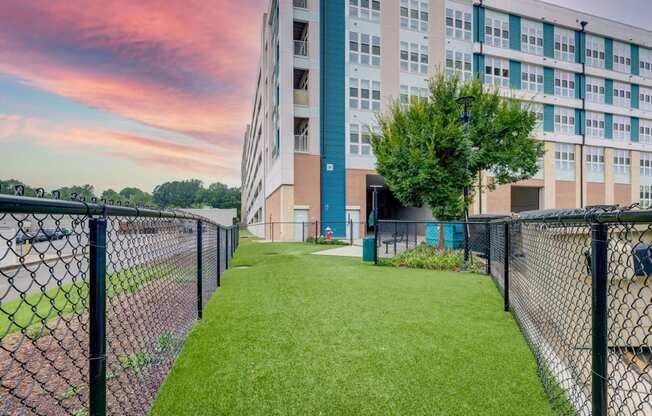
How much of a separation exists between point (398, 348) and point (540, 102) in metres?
38.7

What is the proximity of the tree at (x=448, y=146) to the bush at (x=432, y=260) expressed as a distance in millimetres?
3194

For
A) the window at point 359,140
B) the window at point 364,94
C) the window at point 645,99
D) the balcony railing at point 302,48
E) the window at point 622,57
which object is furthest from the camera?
the window at point 645,99

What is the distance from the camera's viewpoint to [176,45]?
14.5 meters

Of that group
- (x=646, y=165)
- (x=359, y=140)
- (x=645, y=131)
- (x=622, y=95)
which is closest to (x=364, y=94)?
(x=359, y=140)

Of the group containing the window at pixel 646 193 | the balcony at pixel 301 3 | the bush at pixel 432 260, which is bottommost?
the bush at pixel 432 260

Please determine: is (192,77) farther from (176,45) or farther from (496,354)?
(496,354)

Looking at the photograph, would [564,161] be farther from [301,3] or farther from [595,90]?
[301,3]

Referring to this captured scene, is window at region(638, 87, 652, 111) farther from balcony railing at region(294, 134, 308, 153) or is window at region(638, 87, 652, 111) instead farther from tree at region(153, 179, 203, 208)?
tree at region(153, 179, 203, 208)

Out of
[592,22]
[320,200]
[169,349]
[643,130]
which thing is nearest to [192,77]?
[320,200]

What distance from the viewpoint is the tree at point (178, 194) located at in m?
134

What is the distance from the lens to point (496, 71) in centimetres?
3344

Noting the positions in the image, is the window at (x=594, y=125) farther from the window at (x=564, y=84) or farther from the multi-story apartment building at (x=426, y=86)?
the window at (x=564, y=84)

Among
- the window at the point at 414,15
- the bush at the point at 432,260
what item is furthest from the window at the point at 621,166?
the bush at the point at 432,260

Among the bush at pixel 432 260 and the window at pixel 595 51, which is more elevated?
the window at pixel 595 51
